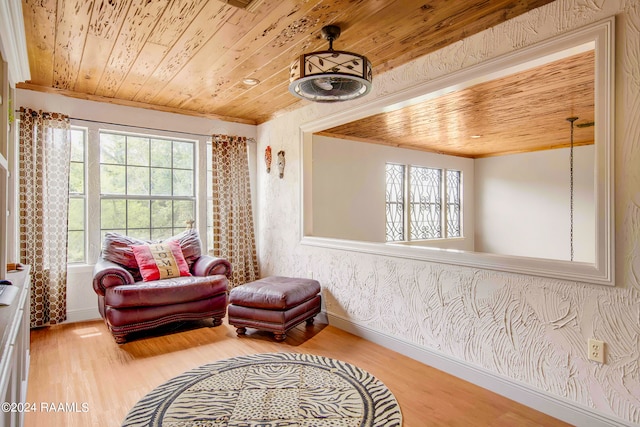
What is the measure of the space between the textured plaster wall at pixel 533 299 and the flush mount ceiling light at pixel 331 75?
84cm

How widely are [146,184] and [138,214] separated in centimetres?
38

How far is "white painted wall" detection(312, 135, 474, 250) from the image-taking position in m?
5.18

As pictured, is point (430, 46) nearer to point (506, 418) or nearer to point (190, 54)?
point (190, 54)

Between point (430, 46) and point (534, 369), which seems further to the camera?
point (430, 46)

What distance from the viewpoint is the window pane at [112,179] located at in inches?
166

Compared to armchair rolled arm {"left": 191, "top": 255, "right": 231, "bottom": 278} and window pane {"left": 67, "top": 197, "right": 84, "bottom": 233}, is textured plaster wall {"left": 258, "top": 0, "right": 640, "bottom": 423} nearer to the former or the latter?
armchair rolled arm {"left": 191, "top": 255, "right": 231, "bottom": 278}

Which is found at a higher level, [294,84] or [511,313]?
[294,84]

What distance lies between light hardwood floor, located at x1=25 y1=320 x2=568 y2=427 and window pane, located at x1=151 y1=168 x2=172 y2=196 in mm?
1619

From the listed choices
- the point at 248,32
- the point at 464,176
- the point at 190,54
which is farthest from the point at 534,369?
the point at 464,176

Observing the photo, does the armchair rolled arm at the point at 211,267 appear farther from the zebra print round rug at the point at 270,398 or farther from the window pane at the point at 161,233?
the zebra print round rug at the point at 270,398

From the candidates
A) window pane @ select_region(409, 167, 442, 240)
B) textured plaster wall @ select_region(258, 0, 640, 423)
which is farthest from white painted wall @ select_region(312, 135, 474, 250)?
textured plaster wall @ select_region(258, 0, 640, 423)

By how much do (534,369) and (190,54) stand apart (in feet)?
10.9

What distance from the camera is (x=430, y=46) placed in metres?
Answer: 2.74

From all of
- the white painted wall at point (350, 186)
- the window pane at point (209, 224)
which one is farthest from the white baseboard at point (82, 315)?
the white painted wall at point (350, 186)
